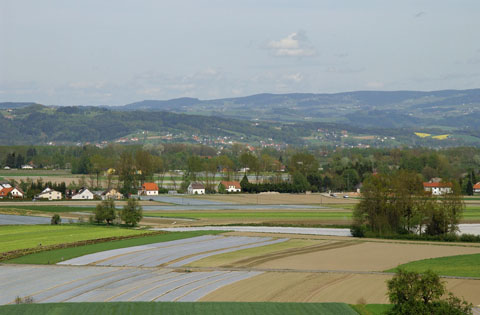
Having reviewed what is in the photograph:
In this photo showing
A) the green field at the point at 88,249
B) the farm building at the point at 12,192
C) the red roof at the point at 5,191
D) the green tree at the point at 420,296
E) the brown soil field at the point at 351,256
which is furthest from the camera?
the red roof at the point at 5,191

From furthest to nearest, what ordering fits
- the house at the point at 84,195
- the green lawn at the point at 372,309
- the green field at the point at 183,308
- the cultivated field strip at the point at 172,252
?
the house at the point at 84,195 → the cultivated field strip at the point at 172,252 → the green lawn at the point at 372,309 → the green field at the point at 183,308

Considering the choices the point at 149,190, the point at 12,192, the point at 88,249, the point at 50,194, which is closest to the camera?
the point at 88,249

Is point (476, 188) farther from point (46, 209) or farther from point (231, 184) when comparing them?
point (46, 209)

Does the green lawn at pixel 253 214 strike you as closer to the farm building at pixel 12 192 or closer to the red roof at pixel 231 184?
the farm building at pixel 12 192

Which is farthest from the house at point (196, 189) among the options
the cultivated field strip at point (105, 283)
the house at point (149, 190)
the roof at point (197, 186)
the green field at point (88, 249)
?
the cultivated field strip at point (105, 283)

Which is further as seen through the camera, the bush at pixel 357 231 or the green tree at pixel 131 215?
the green tree at pixel 131 215

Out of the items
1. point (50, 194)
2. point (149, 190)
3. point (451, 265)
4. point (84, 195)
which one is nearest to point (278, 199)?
point (149, 190)
